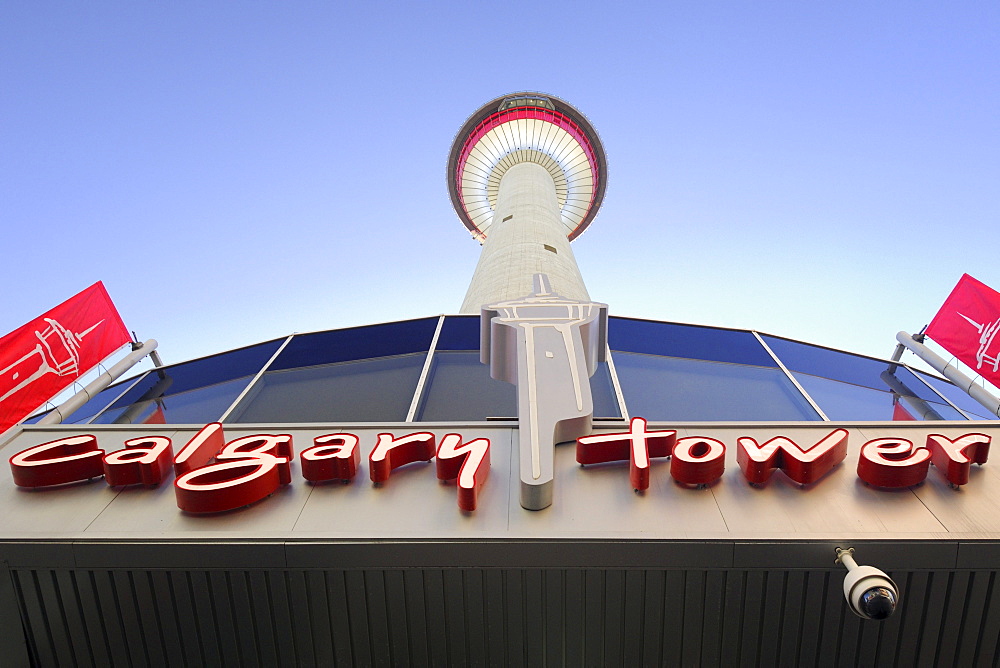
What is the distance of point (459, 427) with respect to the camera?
28.1ft

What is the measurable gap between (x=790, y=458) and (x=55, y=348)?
13.5m

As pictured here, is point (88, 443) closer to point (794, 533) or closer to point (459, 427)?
point (459, 427)

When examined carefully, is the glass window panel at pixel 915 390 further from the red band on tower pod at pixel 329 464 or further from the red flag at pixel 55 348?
the red flag at pixel 55 348

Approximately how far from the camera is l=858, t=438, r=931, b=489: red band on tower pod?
269 inches

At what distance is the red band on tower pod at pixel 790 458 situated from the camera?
6949 millimetres

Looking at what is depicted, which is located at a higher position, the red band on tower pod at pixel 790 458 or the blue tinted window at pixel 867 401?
the red band on tower pod at pixel 790 458

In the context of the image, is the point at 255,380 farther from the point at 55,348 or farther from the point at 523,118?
the point at 523,118

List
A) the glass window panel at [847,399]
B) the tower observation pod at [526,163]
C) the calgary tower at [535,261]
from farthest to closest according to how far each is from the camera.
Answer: the tower observation pod at [526,163], the glass window panel at [847,399], the calgary tower at [535,261]

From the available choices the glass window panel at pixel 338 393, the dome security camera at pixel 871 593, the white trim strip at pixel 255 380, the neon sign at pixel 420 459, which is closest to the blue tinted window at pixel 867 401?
the neon sign at pixel 420 459

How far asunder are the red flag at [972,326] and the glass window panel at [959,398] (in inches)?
27.1

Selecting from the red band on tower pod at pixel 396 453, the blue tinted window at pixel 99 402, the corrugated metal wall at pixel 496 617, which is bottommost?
the corrugated metal wall at pixel 496 617

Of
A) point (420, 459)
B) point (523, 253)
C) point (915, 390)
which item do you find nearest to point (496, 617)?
point (420, 459)

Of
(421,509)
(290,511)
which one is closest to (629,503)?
(421,509)

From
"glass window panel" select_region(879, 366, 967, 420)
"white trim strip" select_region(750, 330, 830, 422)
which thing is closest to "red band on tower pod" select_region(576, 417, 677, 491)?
"white trim strip" select_region(750, 330, 830, 422)
